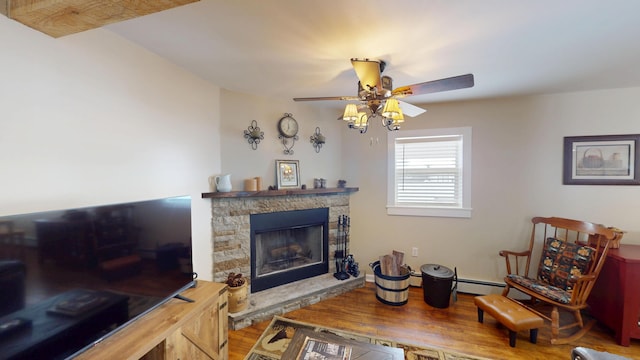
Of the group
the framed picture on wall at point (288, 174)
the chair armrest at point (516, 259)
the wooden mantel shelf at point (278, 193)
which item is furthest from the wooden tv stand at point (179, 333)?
the chair armrest at point (516, 259)

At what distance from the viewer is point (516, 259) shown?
9.09 feet

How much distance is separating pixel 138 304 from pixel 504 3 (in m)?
2.61

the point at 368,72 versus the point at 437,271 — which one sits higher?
the point at 368,72

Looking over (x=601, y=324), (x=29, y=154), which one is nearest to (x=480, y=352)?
(x=601, y=324)

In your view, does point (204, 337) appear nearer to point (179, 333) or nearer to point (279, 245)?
point (179, 333)

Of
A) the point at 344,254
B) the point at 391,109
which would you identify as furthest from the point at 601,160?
the point at 344,254

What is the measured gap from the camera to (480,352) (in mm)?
2107

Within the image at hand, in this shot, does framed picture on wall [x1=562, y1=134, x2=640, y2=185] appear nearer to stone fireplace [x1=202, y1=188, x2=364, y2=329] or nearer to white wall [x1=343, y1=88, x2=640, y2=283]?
white wall [x1=343, y1=88, x2=640, y2=283]

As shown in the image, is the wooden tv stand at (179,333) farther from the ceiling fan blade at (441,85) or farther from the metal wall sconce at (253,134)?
the ceiling fan blade at (441,85)

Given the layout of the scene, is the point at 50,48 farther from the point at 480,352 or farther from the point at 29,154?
the point at 480,352

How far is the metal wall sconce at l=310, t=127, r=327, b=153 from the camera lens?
10.9 feet

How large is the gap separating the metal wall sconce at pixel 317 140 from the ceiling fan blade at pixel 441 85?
1.55 meters

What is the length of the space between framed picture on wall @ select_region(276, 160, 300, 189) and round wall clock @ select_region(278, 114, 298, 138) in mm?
338

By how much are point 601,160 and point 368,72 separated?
2916 millimetres
